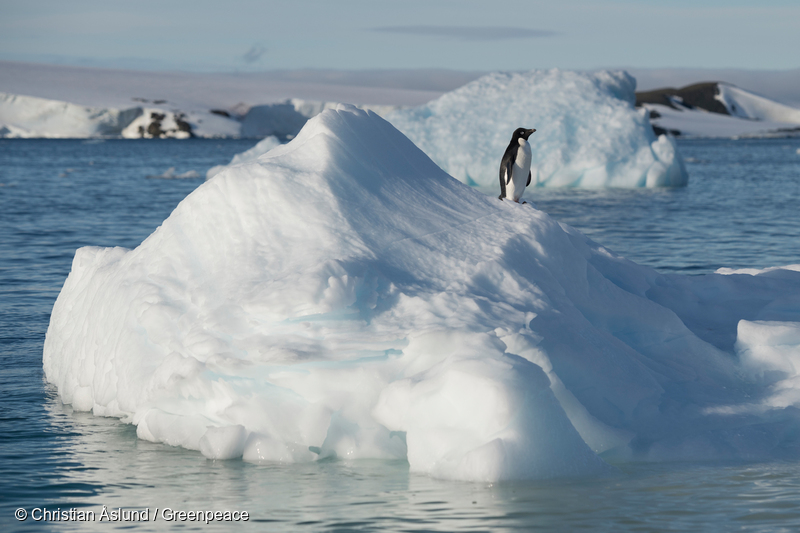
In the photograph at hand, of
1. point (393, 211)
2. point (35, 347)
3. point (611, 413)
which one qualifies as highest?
point (393, 211)

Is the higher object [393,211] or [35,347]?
[393,211]

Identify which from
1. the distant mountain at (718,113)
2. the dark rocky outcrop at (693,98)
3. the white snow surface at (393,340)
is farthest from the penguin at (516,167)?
the dark rocky outcrop at (693,98)

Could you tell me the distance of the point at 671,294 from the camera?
6.75 meters

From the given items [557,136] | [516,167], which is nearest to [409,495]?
[516,167]

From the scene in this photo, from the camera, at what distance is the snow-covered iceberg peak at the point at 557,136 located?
24453mm

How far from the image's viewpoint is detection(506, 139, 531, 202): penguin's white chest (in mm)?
7641

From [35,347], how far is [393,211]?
3.76 m

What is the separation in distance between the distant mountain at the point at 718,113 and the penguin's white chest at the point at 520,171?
9732 centimetres

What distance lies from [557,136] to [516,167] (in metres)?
17.4

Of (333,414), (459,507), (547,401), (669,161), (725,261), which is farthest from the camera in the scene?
(669,161)

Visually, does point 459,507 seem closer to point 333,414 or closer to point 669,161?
point 333,414

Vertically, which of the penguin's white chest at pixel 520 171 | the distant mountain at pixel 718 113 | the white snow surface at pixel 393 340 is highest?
the distant mountain at pixel 718 113

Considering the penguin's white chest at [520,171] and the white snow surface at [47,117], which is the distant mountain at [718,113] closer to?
the white snow surface at [47,117]

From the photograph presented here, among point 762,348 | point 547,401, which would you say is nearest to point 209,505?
point 547,401
